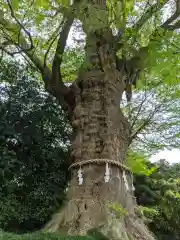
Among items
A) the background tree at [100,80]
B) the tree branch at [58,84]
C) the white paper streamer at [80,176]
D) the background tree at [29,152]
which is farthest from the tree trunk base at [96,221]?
the tree branch at [58,84]

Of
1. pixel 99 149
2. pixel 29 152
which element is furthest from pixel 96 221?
pixel 29 152

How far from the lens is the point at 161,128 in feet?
20.6

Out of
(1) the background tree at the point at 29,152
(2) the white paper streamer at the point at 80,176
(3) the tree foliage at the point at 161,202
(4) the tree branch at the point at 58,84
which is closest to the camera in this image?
(2) the white paper streamer at the point at 80,176

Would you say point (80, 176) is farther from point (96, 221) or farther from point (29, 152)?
point (29, 152)

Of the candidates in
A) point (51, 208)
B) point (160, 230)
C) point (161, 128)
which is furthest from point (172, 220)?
point (51, 208)

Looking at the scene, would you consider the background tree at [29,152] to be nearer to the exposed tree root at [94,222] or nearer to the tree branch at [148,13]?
the exposed tree root at [94,222]

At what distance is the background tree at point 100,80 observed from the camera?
11.7ft

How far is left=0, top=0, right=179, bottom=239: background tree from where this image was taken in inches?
140

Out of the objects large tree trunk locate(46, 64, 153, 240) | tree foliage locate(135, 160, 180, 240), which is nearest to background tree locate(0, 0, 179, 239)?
large tree trunk locate(46, 64, 153, 240)

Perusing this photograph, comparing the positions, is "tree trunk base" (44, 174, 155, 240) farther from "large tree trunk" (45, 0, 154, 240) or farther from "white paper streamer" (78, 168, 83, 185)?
"white paper streamer" (78, 168, 83, 185)

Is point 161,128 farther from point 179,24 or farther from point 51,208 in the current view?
point 51,208

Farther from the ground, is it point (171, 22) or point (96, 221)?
point (171, 22)

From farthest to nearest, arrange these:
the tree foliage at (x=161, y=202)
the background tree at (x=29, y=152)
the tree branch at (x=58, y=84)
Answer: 1. the tree foliage at (x=161, y=202)
2. the tree branch at (x=58, y=84)
3. the background tree at (x=29, y=152)

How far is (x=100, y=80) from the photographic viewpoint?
465cm
